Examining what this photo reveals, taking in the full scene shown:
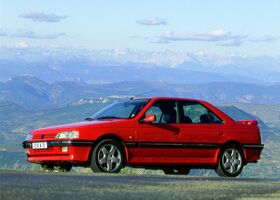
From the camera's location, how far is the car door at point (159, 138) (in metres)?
14.3

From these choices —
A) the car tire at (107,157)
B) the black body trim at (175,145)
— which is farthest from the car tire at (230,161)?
the car tire at (107,157)

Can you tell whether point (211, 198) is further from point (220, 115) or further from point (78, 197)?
point (220, 115)

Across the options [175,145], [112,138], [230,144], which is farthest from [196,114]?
[112,138]

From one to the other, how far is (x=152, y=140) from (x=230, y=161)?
1.76 metres

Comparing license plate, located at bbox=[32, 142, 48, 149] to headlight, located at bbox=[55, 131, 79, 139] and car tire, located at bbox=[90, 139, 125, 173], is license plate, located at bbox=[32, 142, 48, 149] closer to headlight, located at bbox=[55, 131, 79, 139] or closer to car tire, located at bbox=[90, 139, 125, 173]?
headlight, located at bbox=[55, 131, 79, 139]

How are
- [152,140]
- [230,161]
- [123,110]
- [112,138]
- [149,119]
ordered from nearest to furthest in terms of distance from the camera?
[112,138] → [149,119] → [152,140] → [123,110] → [230,161]

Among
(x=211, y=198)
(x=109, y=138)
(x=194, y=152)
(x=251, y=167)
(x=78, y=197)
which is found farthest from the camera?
(x=251, y=167)

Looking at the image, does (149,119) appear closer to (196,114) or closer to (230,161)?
(196,114)

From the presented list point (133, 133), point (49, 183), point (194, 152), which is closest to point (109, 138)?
point (133, 133)

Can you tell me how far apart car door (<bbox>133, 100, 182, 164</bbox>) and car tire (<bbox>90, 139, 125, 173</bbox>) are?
46cm

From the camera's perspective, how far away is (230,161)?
15180 millimetres

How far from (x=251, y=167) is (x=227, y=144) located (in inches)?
7311

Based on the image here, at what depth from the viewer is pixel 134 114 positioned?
14.5 meters

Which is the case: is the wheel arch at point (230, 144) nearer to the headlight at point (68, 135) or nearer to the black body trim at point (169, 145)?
the black body trim at point (169, 145)
